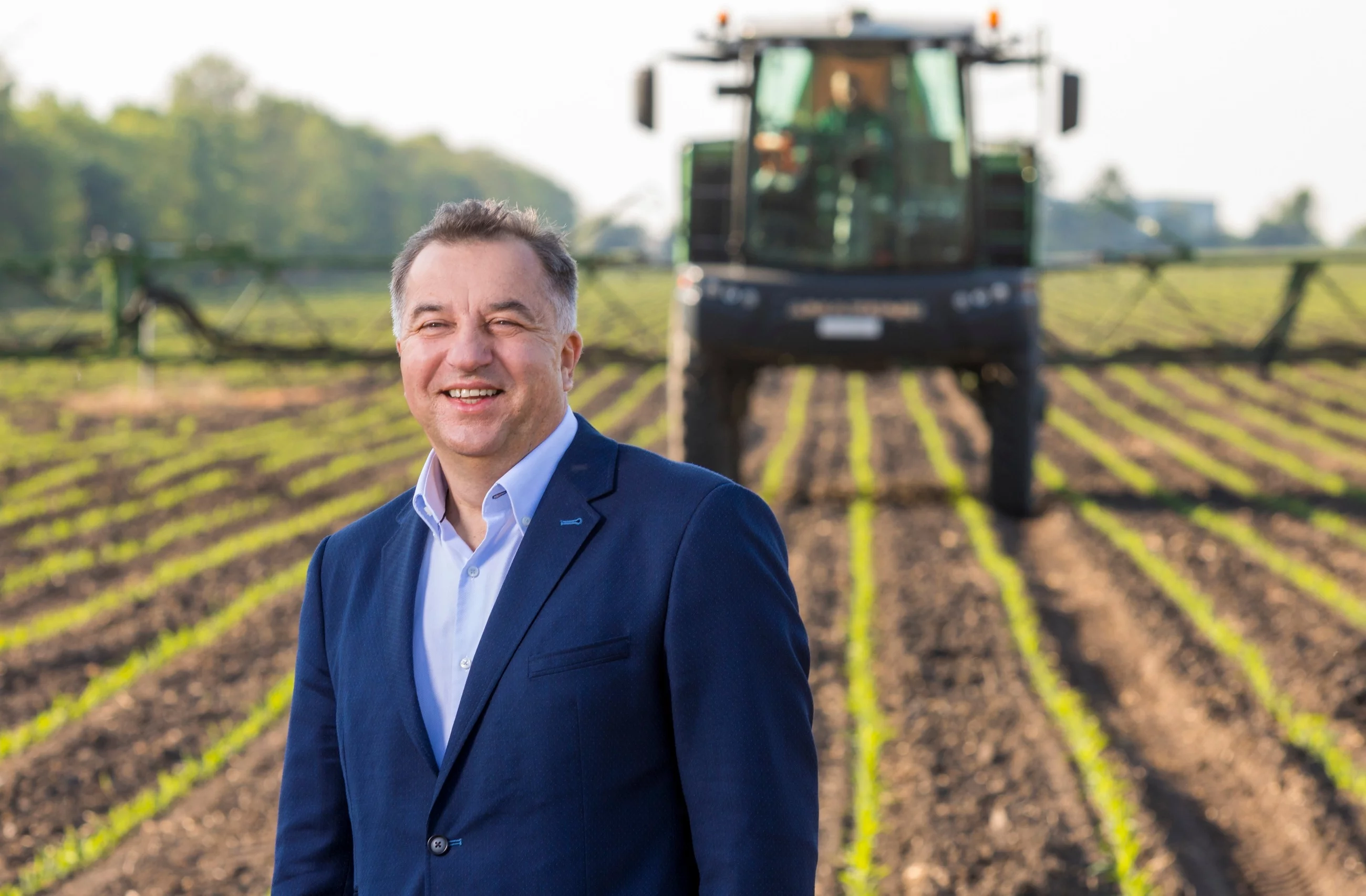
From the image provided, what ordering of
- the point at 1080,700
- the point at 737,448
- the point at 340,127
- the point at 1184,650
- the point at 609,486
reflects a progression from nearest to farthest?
1. the point at 609,486
2. the point at 1080,700
3. the point at 1184,650
4. the point at 737,448
5. the point at 340,127

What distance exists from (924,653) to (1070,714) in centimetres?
100

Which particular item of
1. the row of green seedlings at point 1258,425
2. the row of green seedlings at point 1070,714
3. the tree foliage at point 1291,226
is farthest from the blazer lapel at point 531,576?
the tree foliage at point 1291,226

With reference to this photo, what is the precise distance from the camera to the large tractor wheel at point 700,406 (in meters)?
9.24

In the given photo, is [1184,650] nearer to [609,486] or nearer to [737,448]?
[737,448]

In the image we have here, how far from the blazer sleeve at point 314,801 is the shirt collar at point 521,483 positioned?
8.1 inches

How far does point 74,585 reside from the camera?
8.35 m

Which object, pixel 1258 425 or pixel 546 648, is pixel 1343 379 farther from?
pixel 546 648

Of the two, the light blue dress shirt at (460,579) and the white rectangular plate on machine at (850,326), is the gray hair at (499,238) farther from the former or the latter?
the white rectangular plate on machine at (850,326)

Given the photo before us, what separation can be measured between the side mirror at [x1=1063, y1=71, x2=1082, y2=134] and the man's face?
24.4 feet

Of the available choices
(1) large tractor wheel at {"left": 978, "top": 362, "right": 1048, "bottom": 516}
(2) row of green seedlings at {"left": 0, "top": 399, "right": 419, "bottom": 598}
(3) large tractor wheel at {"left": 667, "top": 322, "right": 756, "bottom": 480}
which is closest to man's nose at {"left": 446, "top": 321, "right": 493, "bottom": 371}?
(2) row of green seedlings at {"left": 0, "top": 399, "right": 419, "bottom": 598}

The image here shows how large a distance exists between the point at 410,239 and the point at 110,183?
5351cm

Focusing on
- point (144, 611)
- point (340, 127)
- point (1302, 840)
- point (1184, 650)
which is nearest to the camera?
point (1302, 840)

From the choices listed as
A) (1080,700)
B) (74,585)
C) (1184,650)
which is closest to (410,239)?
(1080,700)

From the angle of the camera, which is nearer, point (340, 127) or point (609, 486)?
point (609, 486)
